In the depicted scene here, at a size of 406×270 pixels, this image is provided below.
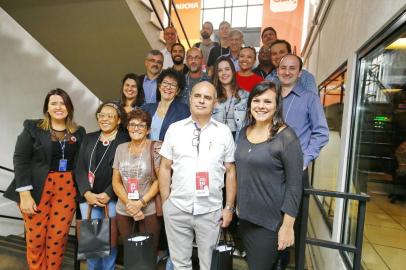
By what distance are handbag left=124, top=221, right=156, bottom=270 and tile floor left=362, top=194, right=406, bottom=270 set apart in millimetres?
1685

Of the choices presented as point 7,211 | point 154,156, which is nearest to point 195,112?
point 154,156

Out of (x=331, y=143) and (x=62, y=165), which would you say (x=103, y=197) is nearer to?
(x=62, y=165)

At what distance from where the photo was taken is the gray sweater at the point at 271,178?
1346mm

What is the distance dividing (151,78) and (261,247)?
6.27 feet

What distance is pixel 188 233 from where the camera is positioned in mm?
1716

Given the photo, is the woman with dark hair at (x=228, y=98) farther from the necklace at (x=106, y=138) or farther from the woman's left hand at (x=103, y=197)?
the woman's left hand at (x=103, y=197)

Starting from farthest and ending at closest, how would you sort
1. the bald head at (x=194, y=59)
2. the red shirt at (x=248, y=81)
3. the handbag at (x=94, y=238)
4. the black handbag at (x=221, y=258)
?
the bald head at (x=194, y=59) < the red shirt at (x=248, y=81) < the handbag at (x=94, y=238) < the black handbag at (x=221, y=258)

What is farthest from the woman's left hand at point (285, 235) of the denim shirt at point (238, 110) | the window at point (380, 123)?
the window at point (380, 123)

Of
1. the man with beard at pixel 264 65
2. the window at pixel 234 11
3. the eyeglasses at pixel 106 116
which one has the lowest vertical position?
the eyeglasses at pixel 106 116

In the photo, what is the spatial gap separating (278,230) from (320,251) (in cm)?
211

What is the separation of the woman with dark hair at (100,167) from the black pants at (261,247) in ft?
3.51

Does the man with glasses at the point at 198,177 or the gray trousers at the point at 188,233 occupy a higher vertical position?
the man with glasses at the point at 198,177

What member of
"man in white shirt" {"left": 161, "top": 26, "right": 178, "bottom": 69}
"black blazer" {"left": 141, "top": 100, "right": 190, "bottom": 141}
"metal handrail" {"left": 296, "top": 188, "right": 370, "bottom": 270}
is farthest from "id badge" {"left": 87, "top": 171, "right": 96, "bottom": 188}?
"man in white shirt" {"left": 161, "top": 26, "right": 178, "bottom": 69}

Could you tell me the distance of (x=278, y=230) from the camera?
1.41m
